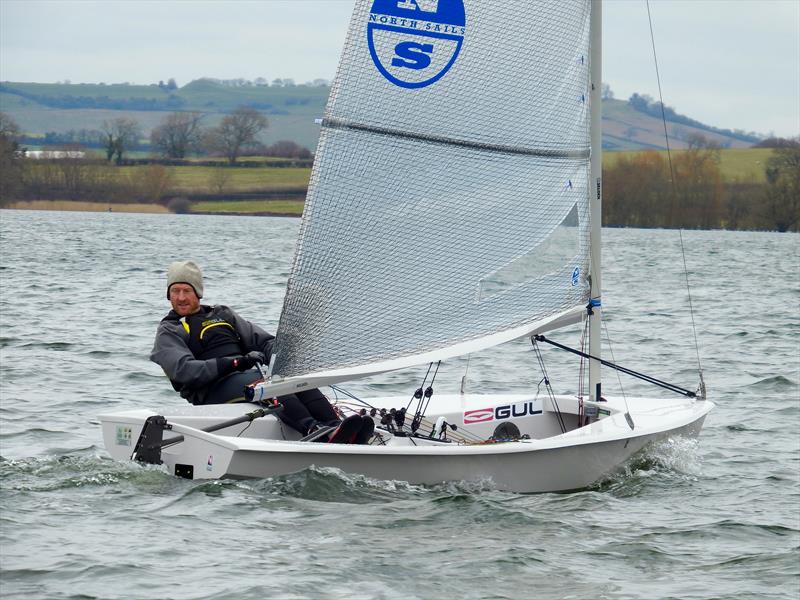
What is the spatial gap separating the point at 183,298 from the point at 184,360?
46 centimetres

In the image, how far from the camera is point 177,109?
180625 mm

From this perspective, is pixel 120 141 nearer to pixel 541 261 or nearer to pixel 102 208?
pixel 102 208

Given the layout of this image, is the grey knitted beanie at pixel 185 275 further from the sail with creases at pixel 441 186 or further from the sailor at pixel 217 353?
the sail with creases at pixel 441 186

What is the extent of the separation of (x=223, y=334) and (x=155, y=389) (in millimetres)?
4346

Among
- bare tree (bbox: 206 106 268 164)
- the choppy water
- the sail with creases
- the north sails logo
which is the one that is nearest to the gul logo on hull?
the sail with creases

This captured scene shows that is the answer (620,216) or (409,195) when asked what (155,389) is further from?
(620,216)

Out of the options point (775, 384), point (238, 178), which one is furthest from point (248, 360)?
point (238, 178)

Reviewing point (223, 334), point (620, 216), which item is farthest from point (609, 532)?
point (620, 216)

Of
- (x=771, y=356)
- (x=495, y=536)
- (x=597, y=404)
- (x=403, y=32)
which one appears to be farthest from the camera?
(x=771, y=356)

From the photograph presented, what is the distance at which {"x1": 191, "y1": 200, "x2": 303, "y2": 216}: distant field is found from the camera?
278 feet

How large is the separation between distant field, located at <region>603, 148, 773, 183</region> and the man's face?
71.4m

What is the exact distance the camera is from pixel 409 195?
793cm

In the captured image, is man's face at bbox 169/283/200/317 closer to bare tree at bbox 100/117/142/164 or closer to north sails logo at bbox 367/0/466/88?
north sails logo at bbox 367/0/466/88

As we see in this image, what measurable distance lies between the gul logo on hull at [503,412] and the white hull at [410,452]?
0.30m
